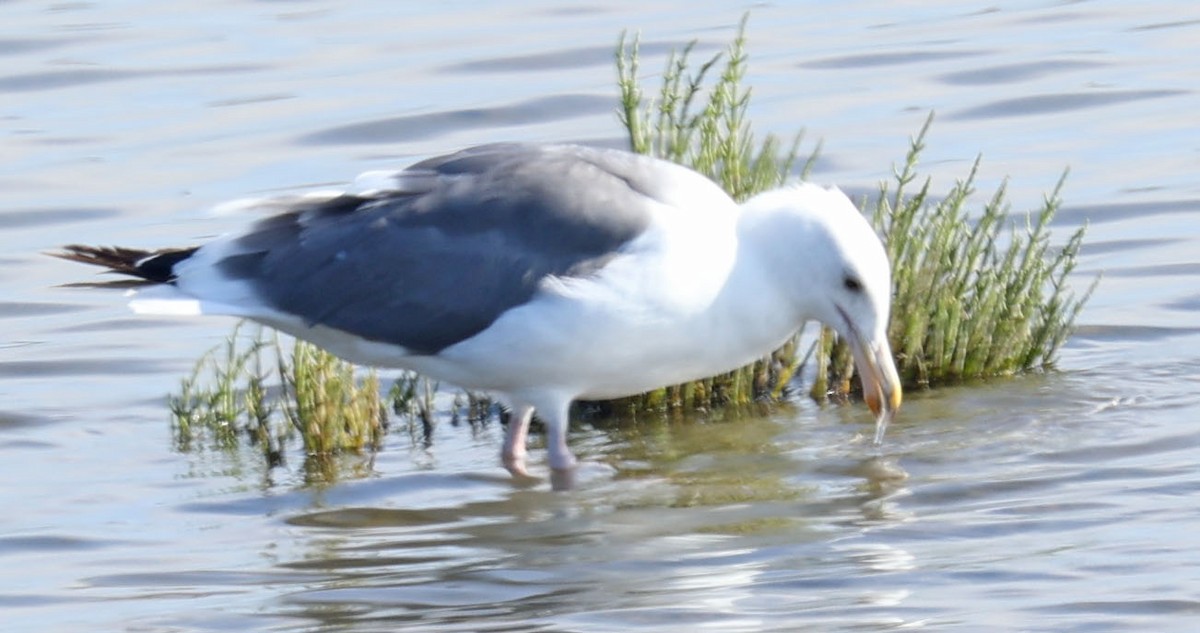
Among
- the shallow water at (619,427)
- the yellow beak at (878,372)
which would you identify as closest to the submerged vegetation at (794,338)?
the shallow water at (619,427)

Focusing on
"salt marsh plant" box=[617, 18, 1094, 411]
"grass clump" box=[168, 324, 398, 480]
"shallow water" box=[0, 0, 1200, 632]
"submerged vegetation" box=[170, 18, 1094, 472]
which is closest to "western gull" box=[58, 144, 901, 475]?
"grass clump" box=[168, 324, 398, 480]

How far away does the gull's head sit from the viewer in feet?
23.9

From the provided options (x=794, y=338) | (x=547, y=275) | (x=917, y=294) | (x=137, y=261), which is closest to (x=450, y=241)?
(x=547, y=275)

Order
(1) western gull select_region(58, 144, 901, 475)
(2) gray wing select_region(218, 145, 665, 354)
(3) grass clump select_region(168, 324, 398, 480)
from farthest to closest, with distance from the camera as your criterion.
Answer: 1. (3) grass clump select_region(168, 324, 398, 480)
2. (2) gray wing select_region(218, 145, 665, 354)
3. (1) western gull select_region(58, 144, 901, 475)

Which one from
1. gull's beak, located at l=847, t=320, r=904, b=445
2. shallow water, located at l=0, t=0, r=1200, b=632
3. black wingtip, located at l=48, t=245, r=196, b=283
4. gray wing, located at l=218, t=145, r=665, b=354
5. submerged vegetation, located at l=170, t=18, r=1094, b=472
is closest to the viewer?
shallow water, located at l=0, t=0, r=1200, b=632

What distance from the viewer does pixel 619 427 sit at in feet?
27.4

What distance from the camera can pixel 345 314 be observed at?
7512mm

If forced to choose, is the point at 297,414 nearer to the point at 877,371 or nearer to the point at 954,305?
the point at 877,371

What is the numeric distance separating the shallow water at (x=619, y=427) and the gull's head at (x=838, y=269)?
1.21 ft

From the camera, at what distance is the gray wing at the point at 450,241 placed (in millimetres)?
7227

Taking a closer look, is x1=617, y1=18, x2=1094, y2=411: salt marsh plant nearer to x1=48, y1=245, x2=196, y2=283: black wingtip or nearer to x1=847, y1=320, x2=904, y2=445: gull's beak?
x1=847, y1=320, x2=904, y2=445: gull's beak

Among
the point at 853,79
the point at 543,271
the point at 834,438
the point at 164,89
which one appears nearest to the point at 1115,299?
the point at 834,438

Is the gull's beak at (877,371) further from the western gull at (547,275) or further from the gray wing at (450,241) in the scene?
the gray wing at (450,241)

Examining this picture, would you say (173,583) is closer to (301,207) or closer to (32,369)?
(301,207)
